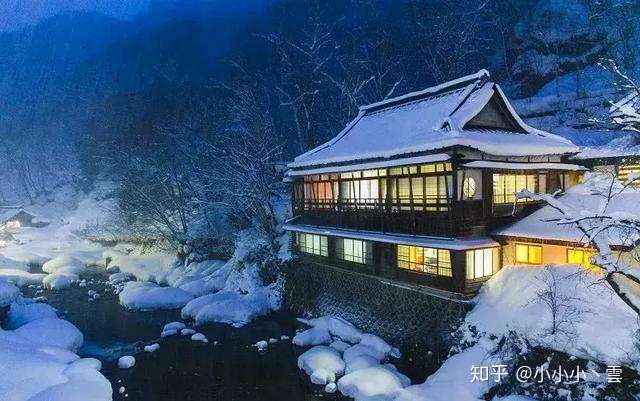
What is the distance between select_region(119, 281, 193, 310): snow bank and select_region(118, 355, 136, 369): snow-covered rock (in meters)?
8.87

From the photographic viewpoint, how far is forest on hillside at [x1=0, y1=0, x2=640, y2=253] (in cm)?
3819

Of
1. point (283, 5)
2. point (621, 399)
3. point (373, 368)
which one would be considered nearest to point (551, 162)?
point (621, 399)

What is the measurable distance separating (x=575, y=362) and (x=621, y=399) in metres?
Answer: 1.48

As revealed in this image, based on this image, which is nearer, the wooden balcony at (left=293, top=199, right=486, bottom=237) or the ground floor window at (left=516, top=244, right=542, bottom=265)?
the wooden balcony at (left=293, top=199, right=486, bottom=237)

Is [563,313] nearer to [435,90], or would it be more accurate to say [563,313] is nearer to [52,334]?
[435,90]

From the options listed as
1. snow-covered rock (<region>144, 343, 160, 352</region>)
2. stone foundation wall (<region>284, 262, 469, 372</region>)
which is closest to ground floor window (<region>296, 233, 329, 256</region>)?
stone foundation wall (<region>284, 262, 469, 372</region>)

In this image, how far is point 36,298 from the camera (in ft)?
107

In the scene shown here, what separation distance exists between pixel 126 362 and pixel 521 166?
21269mm

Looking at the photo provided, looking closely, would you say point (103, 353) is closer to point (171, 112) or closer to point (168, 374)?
point (168, 374)

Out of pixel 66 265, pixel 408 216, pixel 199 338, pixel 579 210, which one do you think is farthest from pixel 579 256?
pixel 66 265

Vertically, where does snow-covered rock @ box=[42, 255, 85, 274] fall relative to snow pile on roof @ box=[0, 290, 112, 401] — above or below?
below

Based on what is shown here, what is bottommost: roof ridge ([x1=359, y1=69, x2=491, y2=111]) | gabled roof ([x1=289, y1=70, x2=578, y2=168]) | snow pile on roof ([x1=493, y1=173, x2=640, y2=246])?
snow pile on roof ([x1=493, y1=173, x2=640, y2=246])

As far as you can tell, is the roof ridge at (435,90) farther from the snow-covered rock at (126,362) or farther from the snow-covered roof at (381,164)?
the snow-covered rock at (126,362)

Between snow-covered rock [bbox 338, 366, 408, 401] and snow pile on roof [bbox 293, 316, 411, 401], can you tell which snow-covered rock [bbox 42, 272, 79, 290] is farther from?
snow-covered rock [bbox 338, 366, 408, 401]
